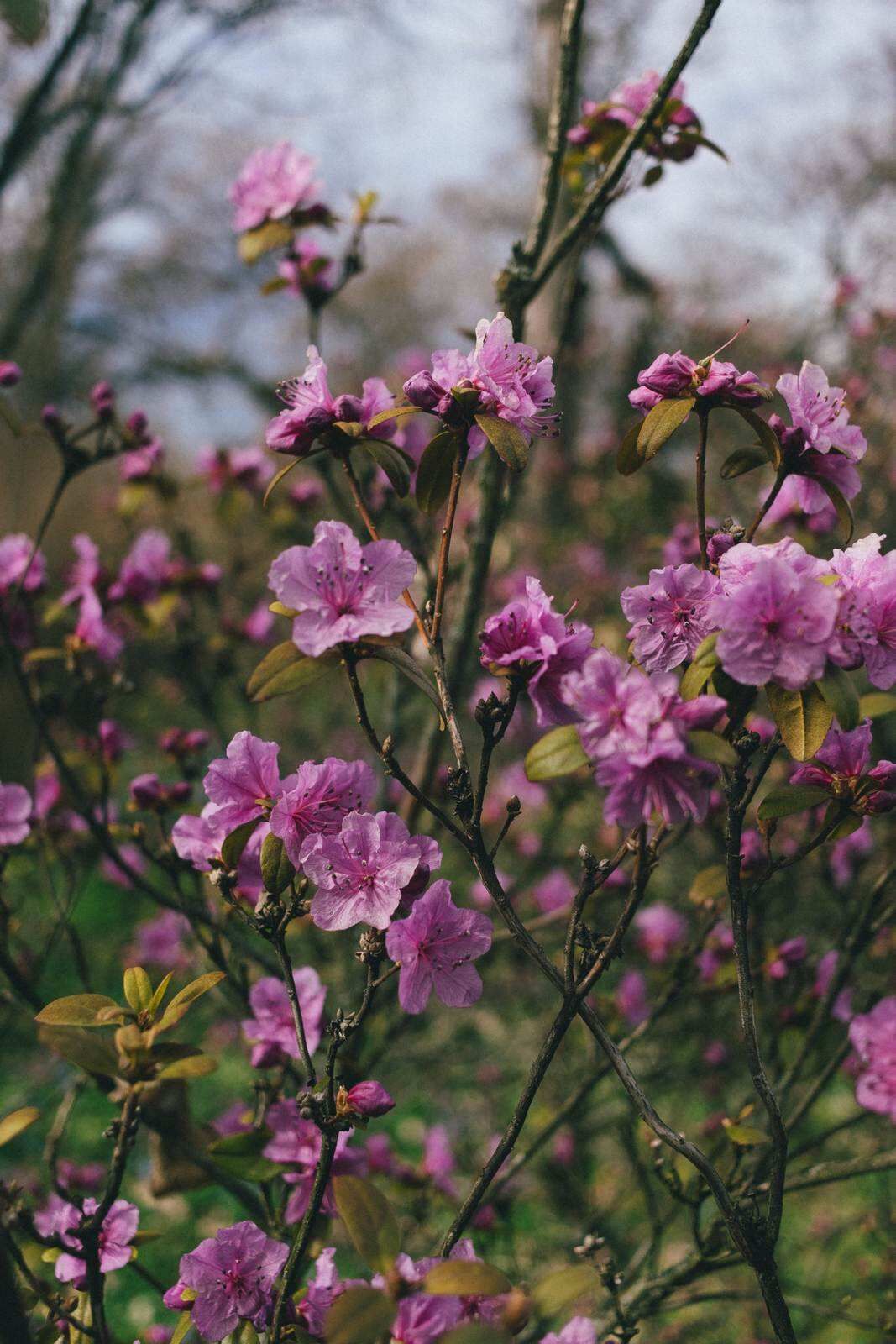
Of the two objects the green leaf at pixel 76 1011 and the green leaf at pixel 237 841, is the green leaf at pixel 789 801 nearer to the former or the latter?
the green leaf at pixel 237 841

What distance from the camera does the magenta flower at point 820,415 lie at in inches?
43.9

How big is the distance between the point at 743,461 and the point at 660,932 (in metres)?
1.96

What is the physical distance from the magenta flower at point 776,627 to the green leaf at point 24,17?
52.3 inches

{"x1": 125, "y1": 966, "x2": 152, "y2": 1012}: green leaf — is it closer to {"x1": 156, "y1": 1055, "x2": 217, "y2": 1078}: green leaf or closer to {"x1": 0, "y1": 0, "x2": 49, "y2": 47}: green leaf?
{"x1": 156, "y1": 1055, "x2": 217, "y2": 1078}: green leaf

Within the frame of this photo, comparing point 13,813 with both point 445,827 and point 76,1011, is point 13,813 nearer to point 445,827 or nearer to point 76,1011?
point 76,1011

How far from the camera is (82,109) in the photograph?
4441mm

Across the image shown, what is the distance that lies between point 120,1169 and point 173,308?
54.6 feet

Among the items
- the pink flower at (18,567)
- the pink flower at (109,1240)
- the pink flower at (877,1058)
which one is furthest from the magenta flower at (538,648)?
the pink flower at (18,567)

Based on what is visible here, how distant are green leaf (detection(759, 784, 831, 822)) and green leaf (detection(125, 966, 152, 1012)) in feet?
2.35

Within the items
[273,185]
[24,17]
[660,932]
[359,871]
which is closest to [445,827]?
[359,871]

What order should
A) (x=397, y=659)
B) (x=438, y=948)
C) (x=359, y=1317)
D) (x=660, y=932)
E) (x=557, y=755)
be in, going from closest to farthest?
(x=359, y=1317)
(x=557, y=755)
(x=397, y=659)
(x=438, y=948)
(x=660, y=932)

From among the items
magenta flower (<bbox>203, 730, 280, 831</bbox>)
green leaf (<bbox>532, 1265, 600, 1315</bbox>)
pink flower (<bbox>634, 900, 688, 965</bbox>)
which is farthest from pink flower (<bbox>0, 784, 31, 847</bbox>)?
pink flower (<bbox>634, 900, 688, 965</bbox>)

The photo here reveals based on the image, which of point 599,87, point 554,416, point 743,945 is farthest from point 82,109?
point 743,945

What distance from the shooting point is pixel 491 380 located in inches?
45.0
